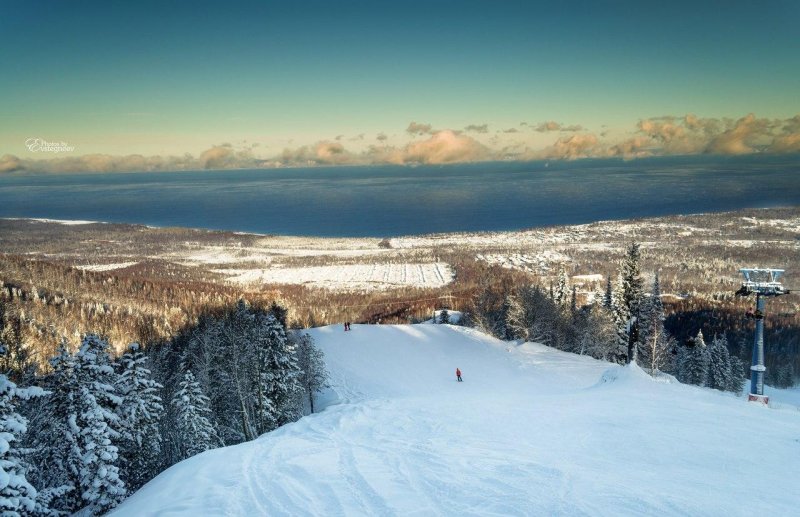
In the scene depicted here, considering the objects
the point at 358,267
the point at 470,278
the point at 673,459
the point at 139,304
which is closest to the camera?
the point at 673,459

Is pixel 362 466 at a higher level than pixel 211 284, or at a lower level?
higher

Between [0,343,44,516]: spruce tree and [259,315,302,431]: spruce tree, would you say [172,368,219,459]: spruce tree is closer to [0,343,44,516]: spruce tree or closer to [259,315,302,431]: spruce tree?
[259,315,302,431]: spruce tree

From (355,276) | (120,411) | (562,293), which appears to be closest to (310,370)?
(120,411)

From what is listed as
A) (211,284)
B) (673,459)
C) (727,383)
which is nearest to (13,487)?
(673,459)

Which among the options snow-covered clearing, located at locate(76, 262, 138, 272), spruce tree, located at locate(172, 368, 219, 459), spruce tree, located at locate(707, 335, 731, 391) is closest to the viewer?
spruce tree, located at locate(172, 368, 219, 459)

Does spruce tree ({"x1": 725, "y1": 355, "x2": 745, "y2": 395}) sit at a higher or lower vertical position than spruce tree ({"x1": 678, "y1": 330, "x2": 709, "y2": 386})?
lower

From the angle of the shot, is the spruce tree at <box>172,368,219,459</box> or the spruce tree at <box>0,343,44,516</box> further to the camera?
the spruce tree at <box>172,368,219,459</box>

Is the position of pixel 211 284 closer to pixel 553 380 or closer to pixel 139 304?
pixel 139 304

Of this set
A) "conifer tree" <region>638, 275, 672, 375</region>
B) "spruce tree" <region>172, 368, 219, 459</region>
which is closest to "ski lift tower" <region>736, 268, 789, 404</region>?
"conifer tree" <region>638, 275, 672, 375</region>
